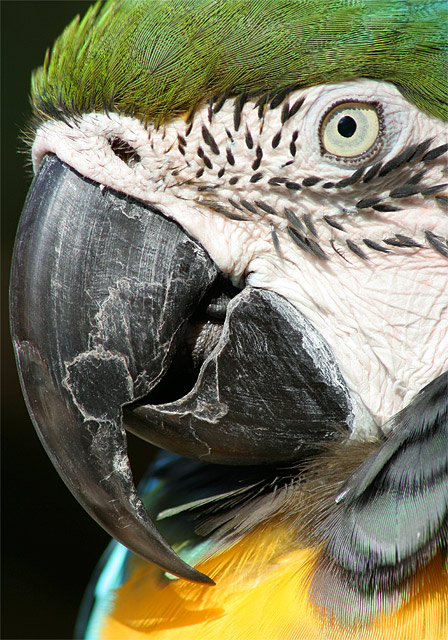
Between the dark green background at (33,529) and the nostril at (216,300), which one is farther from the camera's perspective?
the dark green background at (33,529)

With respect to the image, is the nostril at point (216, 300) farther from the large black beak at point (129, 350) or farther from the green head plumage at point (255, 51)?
the green head plumage at point (255, 51)

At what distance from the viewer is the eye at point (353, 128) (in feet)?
2.46

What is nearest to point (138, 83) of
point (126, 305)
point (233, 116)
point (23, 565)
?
A: point (233, 116)

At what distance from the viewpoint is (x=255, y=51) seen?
0.73 m

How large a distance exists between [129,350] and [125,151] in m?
0.25

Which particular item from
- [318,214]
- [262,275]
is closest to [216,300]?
[262,275]

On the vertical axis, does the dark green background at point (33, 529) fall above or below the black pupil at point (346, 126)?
below

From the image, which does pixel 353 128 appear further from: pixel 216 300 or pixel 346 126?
pixel 216 300

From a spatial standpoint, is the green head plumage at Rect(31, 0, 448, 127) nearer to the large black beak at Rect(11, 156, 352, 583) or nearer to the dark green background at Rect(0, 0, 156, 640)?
the large black beak at Rect(11, 156, 352, 583)

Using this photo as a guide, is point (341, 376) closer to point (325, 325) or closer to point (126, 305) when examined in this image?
point (325, 325)

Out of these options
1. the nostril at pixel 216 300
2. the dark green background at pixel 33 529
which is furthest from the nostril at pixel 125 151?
the dark green background at pixel 33 529

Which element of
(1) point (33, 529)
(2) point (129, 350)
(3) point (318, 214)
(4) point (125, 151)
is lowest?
(1) point (33, 529)

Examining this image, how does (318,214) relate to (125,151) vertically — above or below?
below

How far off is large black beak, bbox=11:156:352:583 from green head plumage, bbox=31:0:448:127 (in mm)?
Result: 132
